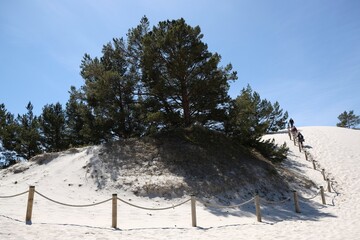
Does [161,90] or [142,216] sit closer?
[142,216]

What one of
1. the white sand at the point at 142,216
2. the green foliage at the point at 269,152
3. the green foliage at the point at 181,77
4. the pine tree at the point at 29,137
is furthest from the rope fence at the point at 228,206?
the pine tree at the point at 29,137

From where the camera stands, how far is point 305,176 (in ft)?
73.3

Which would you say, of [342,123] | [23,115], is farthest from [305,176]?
[342,123]

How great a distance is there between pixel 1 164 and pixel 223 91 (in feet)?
85.6

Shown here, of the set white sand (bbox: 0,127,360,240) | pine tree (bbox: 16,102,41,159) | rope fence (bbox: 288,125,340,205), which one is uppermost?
pine tree (bbox: 16,102,41,159)

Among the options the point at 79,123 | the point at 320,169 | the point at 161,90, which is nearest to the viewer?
the point at 161,90

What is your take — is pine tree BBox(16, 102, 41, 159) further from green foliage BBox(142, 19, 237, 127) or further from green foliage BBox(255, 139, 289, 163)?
green foliage BBox(255, 139, 289, 163)

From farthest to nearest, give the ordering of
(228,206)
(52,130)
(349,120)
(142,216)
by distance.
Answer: (349,120)
(52,130)
(228,206)
(142,216)

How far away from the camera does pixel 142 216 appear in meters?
12.8

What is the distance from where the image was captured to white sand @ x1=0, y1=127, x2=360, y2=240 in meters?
9.22

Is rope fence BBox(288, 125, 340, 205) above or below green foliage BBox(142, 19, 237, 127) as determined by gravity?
below

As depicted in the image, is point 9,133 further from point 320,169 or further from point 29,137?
point 320,169

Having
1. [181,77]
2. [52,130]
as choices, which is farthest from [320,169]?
[52,130]

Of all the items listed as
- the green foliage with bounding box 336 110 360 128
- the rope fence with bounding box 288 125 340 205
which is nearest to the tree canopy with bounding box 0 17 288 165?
the rope fence with bounding box 288 125 340 205
